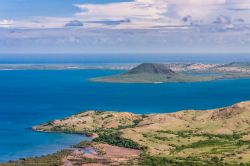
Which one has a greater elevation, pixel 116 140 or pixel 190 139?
pixel 116 140

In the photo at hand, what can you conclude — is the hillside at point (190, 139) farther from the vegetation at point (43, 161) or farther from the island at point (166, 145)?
the vegetation at point (43, 161)

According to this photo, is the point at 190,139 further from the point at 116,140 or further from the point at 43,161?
the point at 43,161

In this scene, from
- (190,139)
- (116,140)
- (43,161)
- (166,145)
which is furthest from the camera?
(190,139)

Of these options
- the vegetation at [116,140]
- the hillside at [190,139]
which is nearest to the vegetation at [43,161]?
→ the vegetation at [116,140]

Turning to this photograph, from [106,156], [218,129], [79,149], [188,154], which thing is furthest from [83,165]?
[218,129]

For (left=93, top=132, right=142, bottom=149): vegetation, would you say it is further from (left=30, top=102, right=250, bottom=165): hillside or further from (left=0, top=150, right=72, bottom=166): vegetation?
(left=0, top=150, right=72, bottom=166): vegetation

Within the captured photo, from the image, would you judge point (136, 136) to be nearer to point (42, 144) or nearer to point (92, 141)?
point (92, 141)

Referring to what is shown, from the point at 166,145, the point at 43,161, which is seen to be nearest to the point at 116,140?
the point at 166,145

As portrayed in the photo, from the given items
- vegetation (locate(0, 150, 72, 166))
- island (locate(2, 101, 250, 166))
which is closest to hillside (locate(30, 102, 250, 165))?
island (locate(2, 101, 250, 166))

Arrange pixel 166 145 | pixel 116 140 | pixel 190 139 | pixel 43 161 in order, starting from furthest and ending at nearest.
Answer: pixel 190 139 < pixel 116 140 < pixel 166 145 < pixel 43 161
